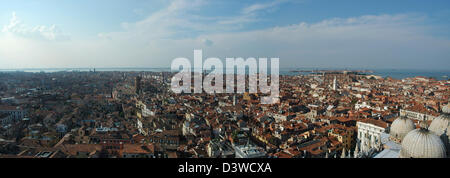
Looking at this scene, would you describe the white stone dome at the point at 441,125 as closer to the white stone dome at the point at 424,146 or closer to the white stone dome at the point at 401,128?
the white stone dome at the point at 401,128

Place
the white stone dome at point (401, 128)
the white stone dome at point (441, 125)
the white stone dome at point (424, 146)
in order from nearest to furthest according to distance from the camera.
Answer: the white stone dome at point (424, 146)
the white stone dome at point (441, 125)
the white stone dome at point (401, 128)

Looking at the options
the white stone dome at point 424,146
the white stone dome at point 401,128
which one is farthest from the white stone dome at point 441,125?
the white stone dome at point 424,146

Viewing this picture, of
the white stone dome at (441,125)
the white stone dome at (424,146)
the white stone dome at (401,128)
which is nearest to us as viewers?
the white stone dome at (424,146)

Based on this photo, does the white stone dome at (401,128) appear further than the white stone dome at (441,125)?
Yes

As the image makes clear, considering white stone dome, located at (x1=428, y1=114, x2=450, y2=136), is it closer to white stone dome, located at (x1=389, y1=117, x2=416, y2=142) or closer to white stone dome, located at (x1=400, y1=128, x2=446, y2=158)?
white stone dome, located at (x1=389, y1=117, x2=416, y2=142)

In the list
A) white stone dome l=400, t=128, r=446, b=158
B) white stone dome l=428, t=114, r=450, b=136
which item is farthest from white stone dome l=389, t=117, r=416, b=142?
white stone dome l=400, t=128, r=446, b=158
